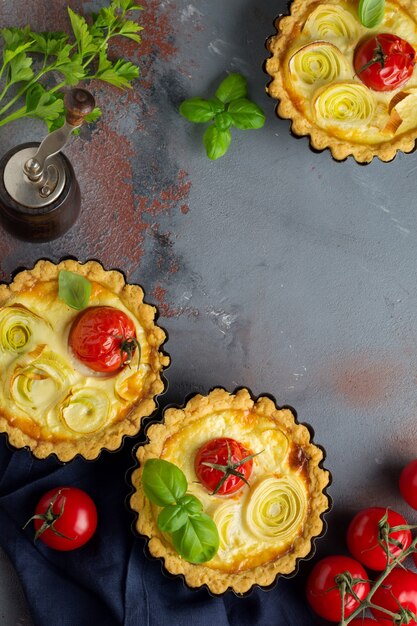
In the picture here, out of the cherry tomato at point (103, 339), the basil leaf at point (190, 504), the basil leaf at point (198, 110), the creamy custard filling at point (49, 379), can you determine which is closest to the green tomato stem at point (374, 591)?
the basil leaf at point (190, 504)

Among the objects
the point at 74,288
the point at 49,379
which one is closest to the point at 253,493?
the point at 49,379

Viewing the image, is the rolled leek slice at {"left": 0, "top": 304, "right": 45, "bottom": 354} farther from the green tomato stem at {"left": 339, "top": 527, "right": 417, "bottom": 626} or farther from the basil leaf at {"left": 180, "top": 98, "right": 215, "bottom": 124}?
the green tomato stem at {"left": 339, "top": 527, "right": 417, "bottom": 626}

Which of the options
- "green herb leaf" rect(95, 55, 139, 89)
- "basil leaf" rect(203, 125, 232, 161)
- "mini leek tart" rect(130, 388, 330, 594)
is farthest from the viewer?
"basil leaf" rect(203, 125, 232, 161)

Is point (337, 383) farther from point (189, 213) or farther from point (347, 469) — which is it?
point (189, 213)

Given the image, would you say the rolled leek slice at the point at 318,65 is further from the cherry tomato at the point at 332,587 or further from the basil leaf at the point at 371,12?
the cherry tomato at the point at 332,587

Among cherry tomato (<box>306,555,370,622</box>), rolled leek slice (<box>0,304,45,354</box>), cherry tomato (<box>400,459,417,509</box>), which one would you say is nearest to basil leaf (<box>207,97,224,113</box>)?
rolled leek slice (<box>0,304,45,354</box>)

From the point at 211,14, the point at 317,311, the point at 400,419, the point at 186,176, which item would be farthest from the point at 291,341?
the point at 211,14
